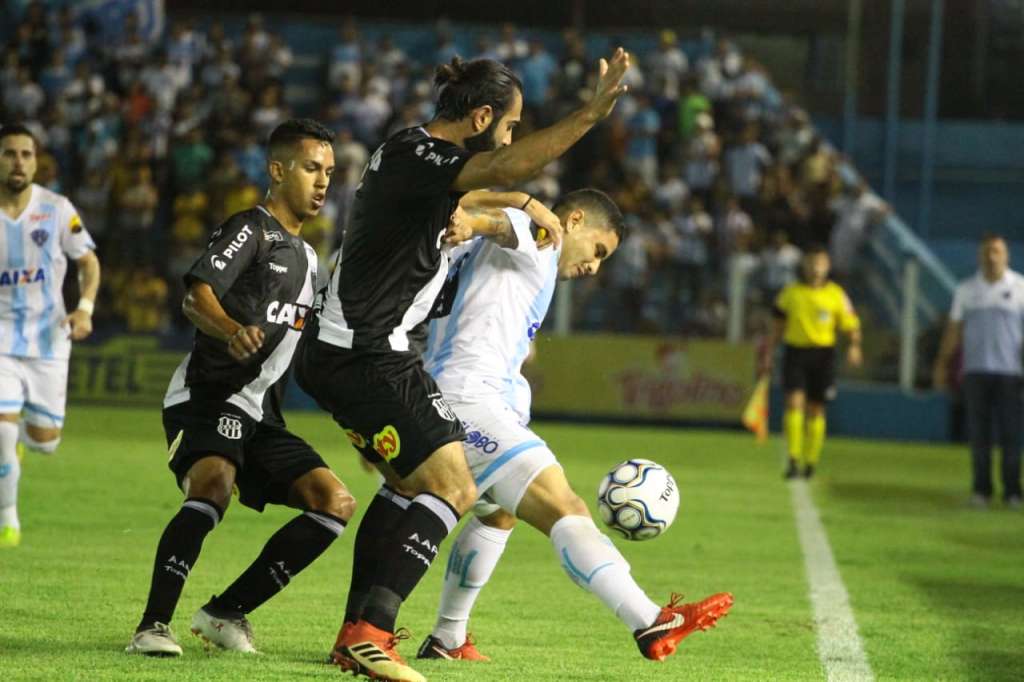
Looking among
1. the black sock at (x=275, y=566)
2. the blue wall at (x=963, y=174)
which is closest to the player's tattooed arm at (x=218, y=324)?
the black sock at (x=275, y=566)

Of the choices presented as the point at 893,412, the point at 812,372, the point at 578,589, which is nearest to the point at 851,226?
the point at 893,412

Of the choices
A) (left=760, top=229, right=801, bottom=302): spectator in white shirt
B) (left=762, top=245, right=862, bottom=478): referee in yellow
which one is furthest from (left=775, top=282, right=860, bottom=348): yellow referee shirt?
(left=760, top=229, right=801, bottom=302): spectator in white shirt

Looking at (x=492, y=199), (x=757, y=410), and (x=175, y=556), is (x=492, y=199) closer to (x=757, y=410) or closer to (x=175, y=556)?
(x=175, y=556)

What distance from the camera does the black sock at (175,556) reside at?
6.09m

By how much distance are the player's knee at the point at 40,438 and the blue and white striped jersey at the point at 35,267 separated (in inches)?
17.9

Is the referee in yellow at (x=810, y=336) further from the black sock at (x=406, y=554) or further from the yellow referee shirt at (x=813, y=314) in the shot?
the black sock at (x=406, y=554)

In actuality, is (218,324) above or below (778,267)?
above

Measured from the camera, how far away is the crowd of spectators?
886 inches

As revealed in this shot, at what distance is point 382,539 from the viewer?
19.8 ft

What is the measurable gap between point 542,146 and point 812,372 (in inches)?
481

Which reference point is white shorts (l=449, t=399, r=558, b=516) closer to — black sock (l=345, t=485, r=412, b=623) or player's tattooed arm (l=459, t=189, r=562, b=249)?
black sock (l=345, t=485, r=412, b=623)

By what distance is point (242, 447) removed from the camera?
6.49 m

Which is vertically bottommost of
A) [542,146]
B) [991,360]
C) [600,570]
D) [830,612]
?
[830,612]

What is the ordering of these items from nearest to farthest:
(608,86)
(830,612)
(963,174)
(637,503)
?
1. (608,86)
2. (637,503)
3. (830,612)
4. (963,174)
